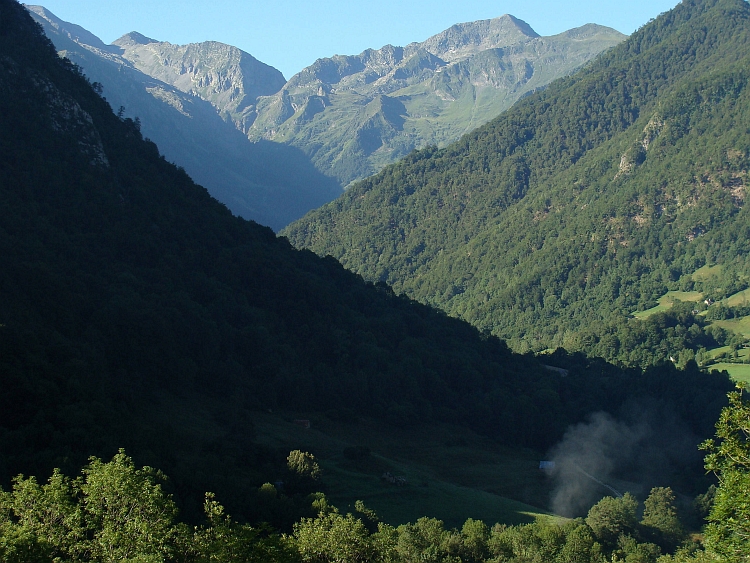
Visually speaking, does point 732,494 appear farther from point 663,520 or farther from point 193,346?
point 193,346

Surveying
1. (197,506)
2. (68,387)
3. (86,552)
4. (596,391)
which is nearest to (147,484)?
(86,552)

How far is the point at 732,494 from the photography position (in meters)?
36.2

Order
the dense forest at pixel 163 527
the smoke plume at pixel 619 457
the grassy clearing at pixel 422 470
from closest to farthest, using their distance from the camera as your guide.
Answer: the dense forest at pixel 163 527 → the grassy clearing at pixel 422 470 → the smoke plume at pixel 619 457

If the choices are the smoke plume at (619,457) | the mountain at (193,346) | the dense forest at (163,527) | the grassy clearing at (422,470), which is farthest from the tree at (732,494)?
the smoke plume at (619,457)

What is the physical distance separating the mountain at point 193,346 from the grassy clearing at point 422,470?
2068 millimetres

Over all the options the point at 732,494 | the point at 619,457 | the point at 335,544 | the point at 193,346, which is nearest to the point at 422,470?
the point at 193,346

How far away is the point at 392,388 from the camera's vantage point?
130625mm

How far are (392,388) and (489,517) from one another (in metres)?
43.2

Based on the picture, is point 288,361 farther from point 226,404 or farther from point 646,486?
point 646,486

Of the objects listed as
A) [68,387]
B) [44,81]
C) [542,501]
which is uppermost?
[44,81]

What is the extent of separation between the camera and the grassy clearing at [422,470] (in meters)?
88.8

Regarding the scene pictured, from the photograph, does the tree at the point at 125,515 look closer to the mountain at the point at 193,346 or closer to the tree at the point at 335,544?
the tree at the point at 335,544

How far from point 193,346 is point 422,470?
112ft

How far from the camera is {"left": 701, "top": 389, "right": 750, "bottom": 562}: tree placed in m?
35.8
